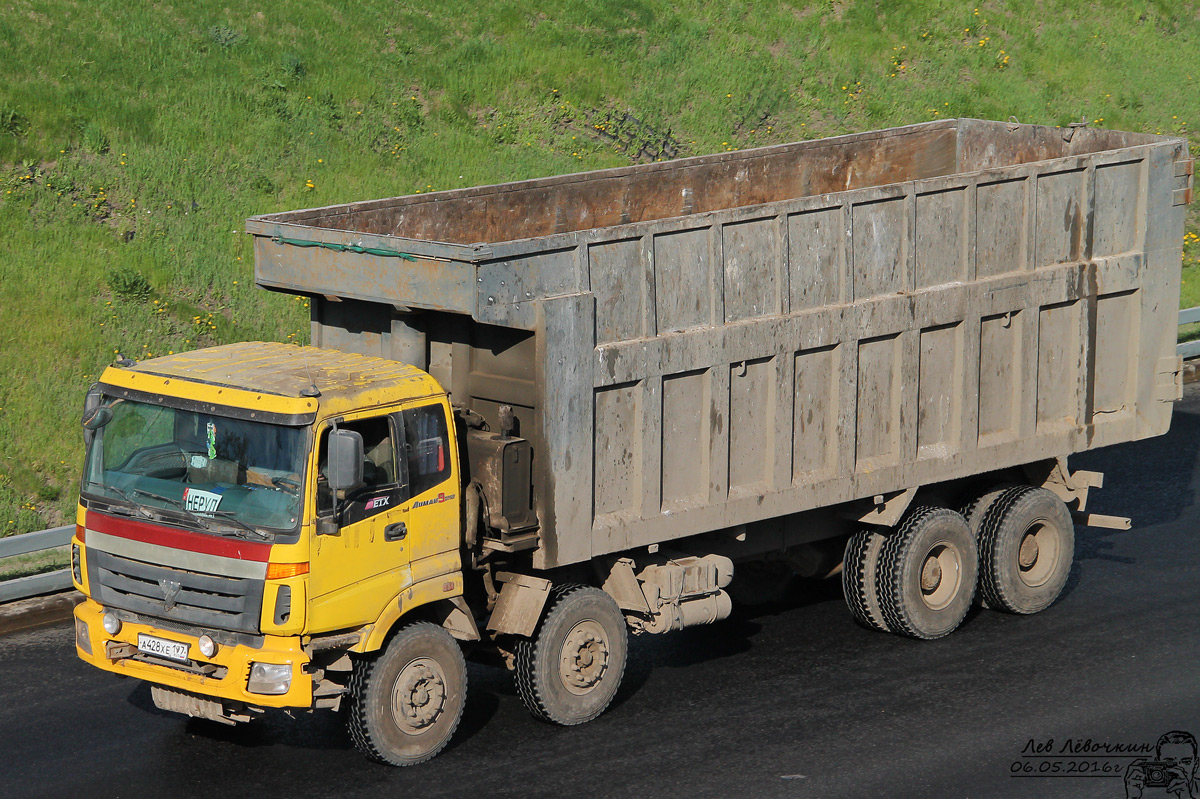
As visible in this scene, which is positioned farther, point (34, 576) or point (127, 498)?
point (34, 576)

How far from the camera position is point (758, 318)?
973 cm

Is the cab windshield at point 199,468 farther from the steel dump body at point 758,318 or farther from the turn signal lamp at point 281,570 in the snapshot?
the steel dump body at point 758,318

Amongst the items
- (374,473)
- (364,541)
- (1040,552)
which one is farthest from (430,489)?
(1040,552)

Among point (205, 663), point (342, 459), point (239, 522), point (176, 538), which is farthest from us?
point (205, 663)

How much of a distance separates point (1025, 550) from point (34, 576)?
7.25 metres

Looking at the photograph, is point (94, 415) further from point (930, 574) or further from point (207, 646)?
point (930, 574)

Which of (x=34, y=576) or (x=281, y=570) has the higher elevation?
(x=281, y=570)

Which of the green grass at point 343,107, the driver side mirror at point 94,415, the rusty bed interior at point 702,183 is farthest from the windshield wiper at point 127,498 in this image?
the green grass at point 343,107

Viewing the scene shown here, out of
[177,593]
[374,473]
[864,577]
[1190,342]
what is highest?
[374,473]

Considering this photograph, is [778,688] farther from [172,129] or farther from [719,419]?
[172,129]

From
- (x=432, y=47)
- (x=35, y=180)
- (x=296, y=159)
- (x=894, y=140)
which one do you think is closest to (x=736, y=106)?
(x=432, y=47)

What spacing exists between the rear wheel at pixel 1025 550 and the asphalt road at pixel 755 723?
0.18 metres

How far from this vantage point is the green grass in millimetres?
15000
